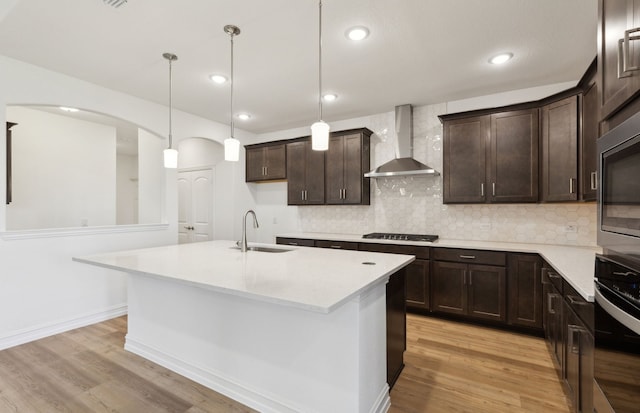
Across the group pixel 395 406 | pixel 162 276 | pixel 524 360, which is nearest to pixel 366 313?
pixel 395 406

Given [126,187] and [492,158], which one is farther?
[126,187]

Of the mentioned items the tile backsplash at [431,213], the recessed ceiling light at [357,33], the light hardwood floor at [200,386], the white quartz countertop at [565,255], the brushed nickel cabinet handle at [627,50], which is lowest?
the light hardwood floor at [200,386]

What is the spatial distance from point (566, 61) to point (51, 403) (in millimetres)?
4935

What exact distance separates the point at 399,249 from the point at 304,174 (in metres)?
1.90

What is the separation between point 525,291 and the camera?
9.73ft

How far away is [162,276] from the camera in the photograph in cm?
173

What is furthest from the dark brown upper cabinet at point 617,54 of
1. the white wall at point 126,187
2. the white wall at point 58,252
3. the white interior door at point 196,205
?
the white wall at point 126,187

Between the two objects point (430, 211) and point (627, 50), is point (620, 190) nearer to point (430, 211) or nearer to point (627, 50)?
point (627, 50)

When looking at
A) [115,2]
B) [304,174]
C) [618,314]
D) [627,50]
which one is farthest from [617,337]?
[304,174]

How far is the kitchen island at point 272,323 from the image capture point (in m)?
1.59

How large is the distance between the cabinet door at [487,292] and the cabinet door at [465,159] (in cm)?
80

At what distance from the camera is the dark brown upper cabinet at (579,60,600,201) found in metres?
2.45

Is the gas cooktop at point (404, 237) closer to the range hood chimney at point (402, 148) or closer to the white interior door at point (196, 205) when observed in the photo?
the range hood chimney at point (402, 148)

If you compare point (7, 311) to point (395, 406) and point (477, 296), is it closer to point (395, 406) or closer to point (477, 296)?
point (395, 406)
